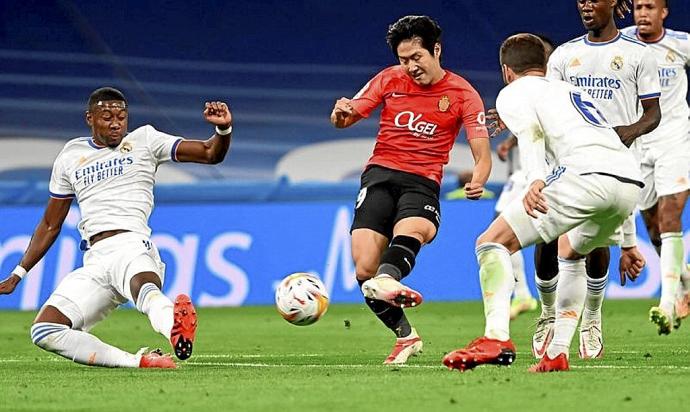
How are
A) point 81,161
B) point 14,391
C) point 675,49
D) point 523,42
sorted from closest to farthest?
point 14,391
point 523,42
point 81,161
point 675,49

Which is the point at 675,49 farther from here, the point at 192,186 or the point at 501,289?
the point at 192,186

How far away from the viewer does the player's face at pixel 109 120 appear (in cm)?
848

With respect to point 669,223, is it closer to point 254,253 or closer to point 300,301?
point 300,301

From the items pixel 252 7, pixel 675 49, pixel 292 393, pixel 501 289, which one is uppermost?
pixel 252 7

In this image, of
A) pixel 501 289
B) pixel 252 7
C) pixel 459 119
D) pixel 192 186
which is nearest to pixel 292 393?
pixel 501 289

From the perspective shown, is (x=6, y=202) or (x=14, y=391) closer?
(x=14, y=391)

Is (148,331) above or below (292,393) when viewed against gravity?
above

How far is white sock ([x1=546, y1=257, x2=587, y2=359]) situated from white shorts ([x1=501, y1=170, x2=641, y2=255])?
50 cm

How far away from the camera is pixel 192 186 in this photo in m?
16.1

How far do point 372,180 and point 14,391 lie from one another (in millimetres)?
2784

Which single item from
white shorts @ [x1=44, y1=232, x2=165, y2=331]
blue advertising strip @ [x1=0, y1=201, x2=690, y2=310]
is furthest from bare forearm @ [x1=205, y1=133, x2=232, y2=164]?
blue advertising strip @ [x1=0, y1=201, x2=690, y2=310]

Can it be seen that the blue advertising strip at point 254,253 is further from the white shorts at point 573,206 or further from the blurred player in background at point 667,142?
the white shorts at point 573,206

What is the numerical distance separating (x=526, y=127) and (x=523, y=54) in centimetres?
50

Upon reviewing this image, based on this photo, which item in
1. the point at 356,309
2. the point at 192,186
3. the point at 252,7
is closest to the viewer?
the point at 356,309
